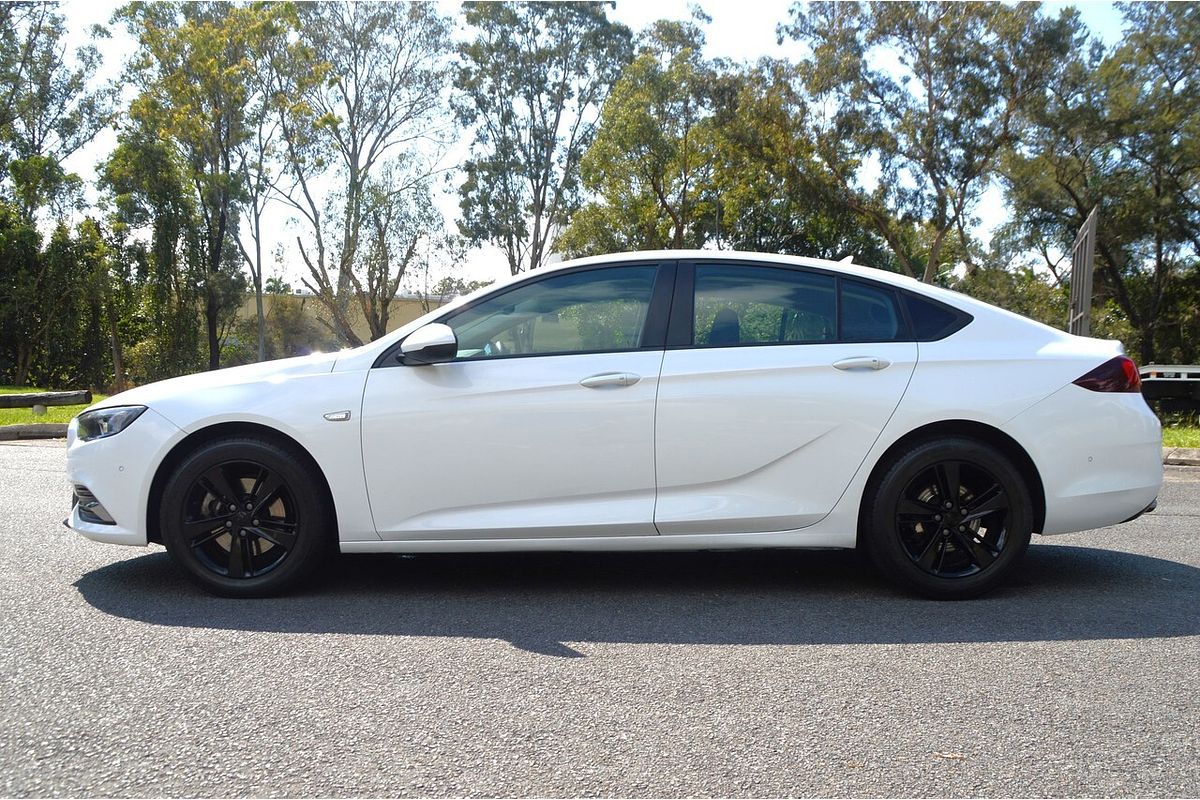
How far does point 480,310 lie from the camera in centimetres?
479

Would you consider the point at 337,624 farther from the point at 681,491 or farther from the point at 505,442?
the point at 681,491

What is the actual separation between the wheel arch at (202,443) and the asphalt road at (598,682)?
0.41 metres

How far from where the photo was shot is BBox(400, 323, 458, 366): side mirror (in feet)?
14.9

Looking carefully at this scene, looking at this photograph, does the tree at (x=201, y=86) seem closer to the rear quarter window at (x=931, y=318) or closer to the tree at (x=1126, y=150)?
the tree at (x=1126, y=150)

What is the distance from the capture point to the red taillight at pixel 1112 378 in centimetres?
458

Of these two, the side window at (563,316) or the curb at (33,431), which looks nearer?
the side window at (563,316)

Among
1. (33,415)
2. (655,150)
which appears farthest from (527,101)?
(33,415)

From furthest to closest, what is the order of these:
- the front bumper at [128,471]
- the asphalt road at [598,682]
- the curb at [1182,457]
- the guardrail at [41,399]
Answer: the guardrail at [41,399]
the curb at [1182,457]
the front bumper at [128,471]
the asphalt road at [598,682]

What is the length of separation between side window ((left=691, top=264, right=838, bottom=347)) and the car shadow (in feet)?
3.97

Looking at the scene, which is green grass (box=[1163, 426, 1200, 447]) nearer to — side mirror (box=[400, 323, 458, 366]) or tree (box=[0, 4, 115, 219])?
side mirror (box=[400, 323, 458, 366])

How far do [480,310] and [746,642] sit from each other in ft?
6.36

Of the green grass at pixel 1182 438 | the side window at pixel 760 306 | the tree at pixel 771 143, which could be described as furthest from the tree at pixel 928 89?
the side window at pixel 760 306

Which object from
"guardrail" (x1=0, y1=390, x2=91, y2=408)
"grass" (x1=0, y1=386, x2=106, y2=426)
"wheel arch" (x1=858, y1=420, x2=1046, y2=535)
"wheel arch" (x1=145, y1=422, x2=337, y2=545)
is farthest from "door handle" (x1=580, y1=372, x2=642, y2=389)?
"guardrail" (x1=0, y1=390, x2=91, y2=408)

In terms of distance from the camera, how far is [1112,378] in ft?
15.1
